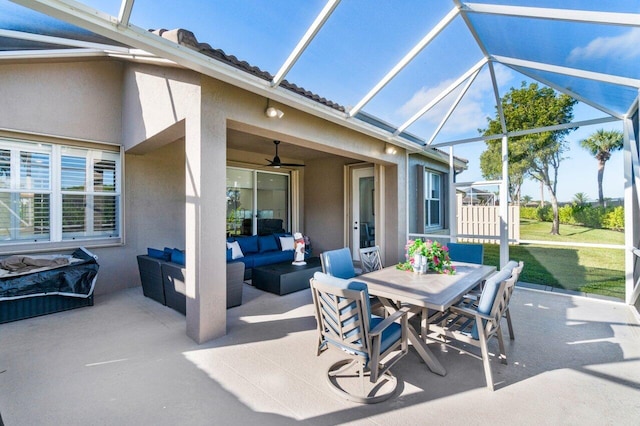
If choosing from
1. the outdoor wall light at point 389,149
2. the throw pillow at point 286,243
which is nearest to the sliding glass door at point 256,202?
the throw pillow at point 286,243

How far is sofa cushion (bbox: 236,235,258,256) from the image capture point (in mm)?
6730

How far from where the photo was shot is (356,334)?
2258 millimetres

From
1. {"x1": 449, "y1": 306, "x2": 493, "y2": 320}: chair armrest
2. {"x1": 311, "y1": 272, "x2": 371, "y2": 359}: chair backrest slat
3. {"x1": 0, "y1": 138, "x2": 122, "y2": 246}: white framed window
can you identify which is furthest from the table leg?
{"x1": 0, "y1": 138, "x2": 122, "y2": 246}: white framed window

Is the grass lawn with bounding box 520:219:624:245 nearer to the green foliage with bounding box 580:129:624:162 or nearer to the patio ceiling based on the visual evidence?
the green foliage with bounding box 580:129:624:162

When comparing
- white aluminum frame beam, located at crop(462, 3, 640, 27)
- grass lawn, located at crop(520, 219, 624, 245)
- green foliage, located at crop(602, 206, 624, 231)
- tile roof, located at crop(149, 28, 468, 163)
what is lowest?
grass lawn, located at crop(520, 219, 624, 245)

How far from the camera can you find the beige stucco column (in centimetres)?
332

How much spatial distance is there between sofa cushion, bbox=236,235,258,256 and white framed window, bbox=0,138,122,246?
2.41m

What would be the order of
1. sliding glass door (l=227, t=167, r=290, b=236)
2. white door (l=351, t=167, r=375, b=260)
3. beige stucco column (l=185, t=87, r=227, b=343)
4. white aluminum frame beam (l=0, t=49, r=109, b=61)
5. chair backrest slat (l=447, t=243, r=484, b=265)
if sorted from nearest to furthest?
beige stucco column (l=185, t=87, r=227, b=343), white aluminum frame beam (l=0, t=49, r=109, b=61), chair backrest slat (l=447, t=243, r=484, b=265), sliding glass door (l=227, t=167, r=290, b=236), white door (l=351, t=167, r=375, b=260)

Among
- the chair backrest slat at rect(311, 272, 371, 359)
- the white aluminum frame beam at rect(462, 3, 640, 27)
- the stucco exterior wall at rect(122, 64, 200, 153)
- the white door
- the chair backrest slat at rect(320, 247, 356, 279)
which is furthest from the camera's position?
the white door

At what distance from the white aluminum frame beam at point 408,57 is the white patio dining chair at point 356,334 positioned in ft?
9.57

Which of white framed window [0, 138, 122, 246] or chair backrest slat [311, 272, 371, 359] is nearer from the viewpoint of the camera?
chair backrest slat [311, 272, 371, 359]

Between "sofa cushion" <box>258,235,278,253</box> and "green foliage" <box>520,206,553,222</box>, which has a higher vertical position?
"green foliage" <box>520,206,553,222</box>

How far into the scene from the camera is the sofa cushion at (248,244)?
22.1 ft

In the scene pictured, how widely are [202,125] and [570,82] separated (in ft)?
16.8
